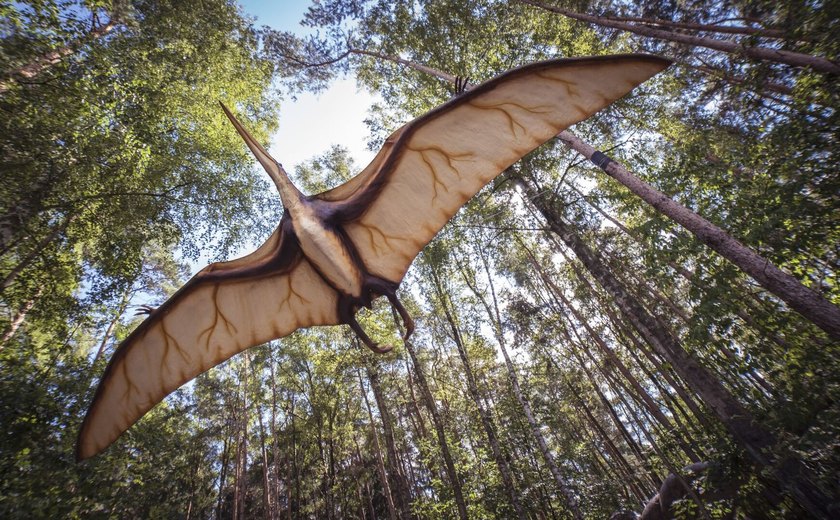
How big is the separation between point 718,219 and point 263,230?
415 inches

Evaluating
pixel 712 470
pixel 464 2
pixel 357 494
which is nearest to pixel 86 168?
pixel 464 2

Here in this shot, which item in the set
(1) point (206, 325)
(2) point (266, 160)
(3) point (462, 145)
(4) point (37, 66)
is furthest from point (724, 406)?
(4) point (37, 66)

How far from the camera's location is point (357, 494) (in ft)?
56.0

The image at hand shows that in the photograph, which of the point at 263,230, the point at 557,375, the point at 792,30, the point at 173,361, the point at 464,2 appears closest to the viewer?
the point at 173,361

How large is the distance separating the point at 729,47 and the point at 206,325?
10.1m

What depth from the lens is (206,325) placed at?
2664 mm

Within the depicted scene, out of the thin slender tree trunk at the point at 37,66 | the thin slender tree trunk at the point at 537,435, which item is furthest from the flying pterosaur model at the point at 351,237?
the thin slender tree trunk at the point at 537,435

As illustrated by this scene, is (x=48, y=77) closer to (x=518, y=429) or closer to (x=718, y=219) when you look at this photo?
(x=718, y=219)

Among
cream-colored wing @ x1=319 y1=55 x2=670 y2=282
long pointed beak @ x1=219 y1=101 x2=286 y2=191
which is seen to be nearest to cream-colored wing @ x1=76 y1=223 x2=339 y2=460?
long pointed beak @ x1=219 y1=101 x2=286 y2=191

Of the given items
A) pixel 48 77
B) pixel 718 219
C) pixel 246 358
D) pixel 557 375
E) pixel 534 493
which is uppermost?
pixel 246 358

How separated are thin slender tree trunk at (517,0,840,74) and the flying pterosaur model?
167 inches

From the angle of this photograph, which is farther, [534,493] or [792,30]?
[534,493]

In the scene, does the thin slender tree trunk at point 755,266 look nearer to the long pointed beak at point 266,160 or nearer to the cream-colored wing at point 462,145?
the cream-colored wing at point 462,145

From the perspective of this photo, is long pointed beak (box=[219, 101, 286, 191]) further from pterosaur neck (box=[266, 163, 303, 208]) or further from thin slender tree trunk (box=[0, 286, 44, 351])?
thin slender tree trunk (box=[0, 286, 44, 351])
